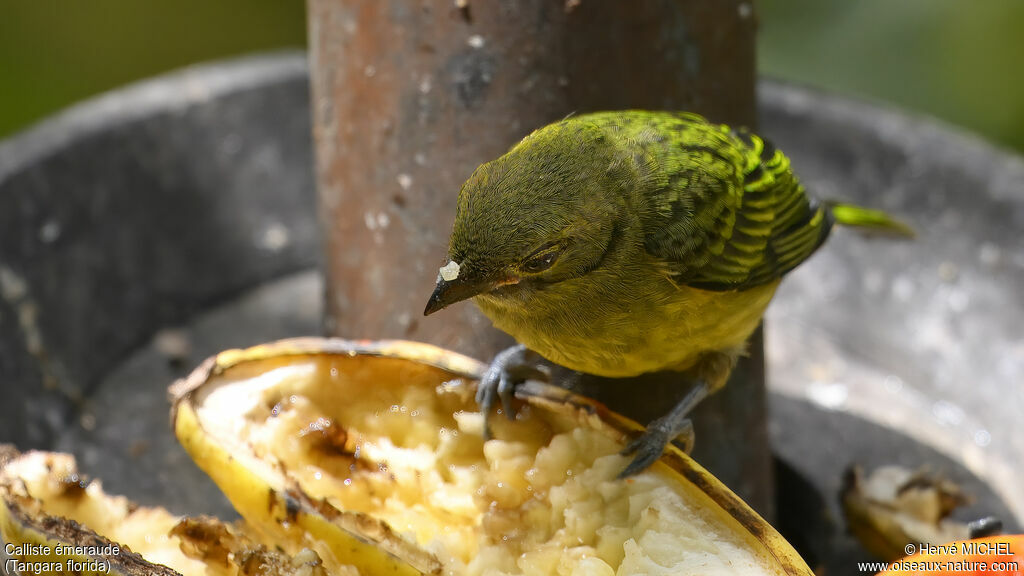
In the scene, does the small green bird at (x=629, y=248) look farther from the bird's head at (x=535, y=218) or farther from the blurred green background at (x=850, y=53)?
the blurred green background at (x=850, y=53)

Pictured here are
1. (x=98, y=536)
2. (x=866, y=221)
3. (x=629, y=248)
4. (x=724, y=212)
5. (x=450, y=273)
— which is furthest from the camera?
(x=866, y=221)

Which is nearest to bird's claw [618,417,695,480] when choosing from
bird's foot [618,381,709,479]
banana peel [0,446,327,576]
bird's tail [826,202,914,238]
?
bird's foot [618,381,709,479]

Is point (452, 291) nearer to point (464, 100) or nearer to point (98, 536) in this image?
point (464, 100)

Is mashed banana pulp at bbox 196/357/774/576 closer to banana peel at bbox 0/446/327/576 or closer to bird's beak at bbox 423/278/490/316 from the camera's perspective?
banana peel at bbox 0/446/327/576

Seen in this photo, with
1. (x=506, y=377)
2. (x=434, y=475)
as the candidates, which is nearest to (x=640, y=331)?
(x=506, y=377)

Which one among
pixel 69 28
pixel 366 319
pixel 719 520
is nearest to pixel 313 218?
pixel 366 319

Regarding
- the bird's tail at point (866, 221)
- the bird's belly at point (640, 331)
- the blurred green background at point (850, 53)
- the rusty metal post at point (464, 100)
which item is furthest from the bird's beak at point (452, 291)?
the blurred green background at point (850, 53)

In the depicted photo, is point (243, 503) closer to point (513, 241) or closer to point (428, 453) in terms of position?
point (428, 453)
